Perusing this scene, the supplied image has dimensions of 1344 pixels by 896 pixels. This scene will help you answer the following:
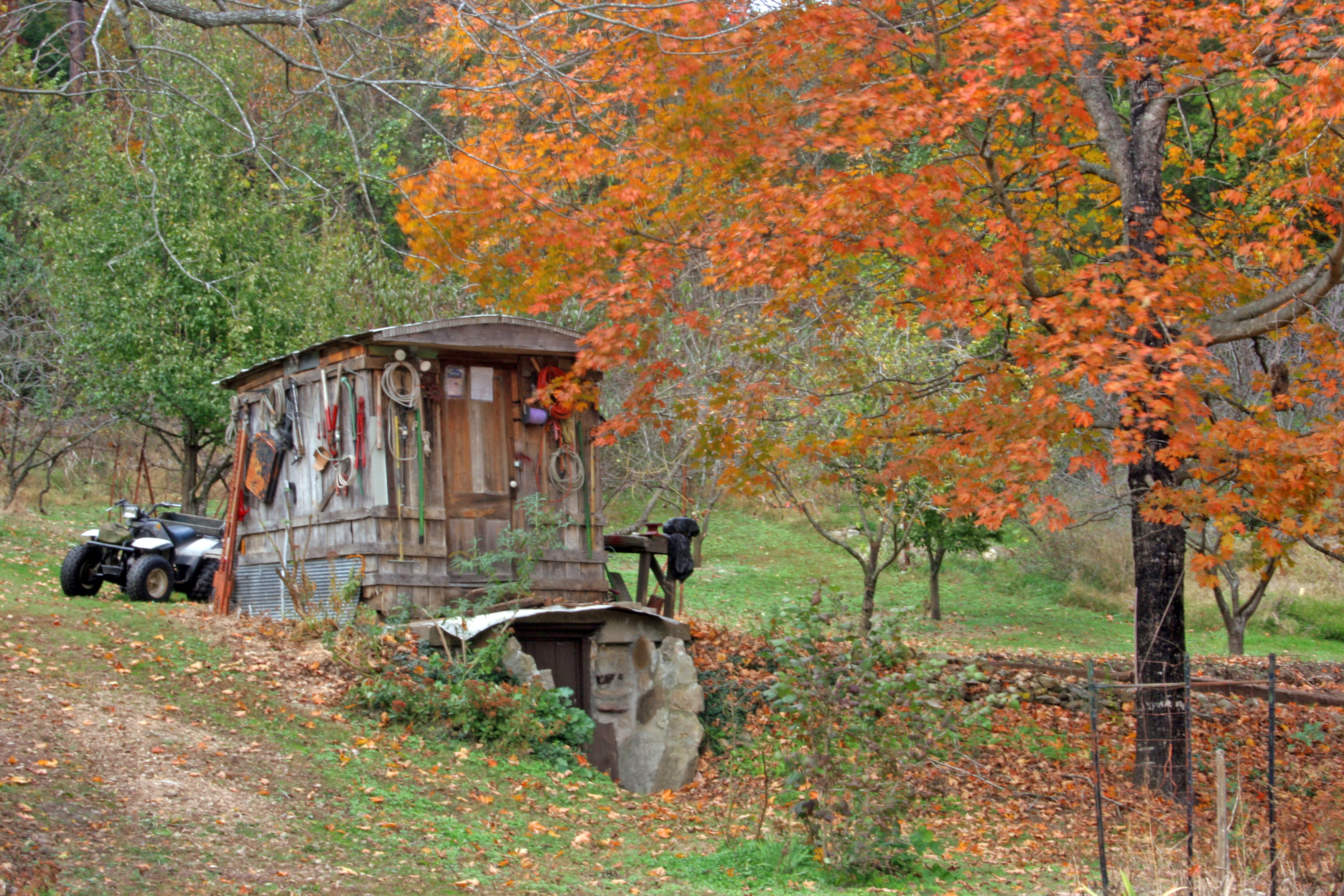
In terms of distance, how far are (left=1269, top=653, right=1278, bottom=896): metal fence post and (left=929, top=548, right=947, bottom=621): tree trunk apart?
13.1 meters

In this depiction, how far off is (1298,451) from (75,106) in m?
10.2

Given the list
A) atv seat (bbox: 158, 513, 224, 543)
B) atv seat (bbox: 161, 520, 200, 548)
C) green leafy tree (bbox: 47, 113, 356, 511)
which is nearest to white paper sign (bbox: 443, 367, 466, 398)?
atv seat (bbox: 158, 513, 224, 543)

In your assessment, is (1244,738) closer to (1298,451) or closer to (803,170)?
(1298,451)

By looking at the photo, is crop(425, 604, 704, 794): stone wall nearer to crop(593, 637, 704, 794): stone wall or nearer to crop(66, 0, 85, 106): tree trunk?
crop(593, 637, 704, 794): stone wall

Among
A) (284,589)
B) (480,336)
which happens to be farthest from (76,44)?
(284,589)

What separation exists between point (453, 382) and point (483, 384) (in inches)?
11.8

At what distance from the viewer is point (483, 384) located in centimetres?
1119

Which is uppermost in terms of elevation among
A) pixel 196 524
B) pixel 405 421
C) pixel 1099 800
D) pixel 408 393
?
pixel 408 393

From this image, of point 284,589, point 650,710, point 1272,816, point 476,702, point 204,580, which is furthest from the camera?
point 204,580

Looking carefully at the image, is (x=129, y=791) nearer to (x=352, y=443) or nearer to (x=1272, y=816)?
(x=352, y=443)

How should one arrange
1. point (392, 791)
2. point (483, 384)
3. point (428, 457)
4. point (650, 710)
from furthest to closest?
point (483, 384) → point (428, 457) → point (650, 710) → point (392, 791)

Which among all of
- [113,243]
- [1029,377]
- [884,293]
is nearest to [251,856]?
[884,293]

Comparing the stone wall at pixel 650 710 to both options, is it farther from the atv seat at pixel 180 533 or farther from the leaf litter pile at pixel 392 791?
the atv seat at pixel 180 533

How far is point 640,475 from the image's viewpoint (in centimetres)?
1994
